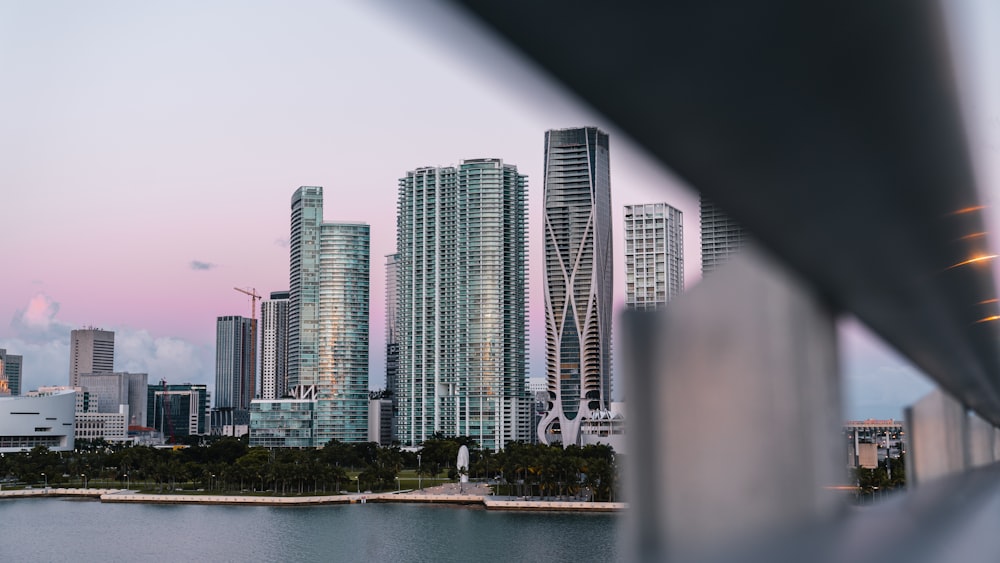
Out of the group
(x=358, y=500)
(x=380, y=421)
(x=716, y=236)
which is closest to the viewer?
(x=716, y=236)

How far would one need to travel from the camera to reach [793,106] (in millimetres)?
1704

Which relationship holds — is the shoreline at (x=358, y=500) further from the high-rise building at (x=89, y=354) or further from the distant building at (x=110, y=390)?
the high-rise building at (x=89, y=354)

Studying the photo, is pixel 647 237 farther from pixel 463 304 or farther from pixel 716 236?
pixel 716 236

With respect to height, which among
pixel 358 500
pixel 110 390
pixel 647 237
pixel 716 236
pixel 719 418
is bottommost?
pixel 358 500

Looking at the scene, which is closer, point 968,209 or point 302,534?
point 968,209

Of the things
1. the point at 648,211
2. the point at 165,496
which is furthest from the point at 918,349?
the point at 648,211

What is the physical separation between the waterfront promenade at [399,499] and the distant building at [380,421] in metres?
52.9

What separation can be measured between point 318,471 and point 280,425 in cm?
3814

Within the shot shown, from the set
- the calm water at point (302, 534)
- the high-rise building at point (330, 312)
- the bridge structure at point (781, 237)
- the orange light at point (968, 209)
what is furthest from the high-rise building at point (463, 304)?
the orange light at point (968, 209)

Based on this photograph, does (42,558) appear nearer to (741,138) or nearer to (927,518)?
(927,518)

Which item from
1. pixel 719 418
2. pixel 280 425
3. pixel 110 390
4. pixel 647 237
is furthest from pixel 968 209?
pixel 110 390

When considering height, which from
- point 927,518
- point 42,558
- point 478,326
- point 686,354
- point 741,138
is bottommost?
point 42,558

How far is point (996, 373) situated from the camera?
7.83 m

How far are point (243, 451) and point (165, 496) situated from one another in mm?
19753
